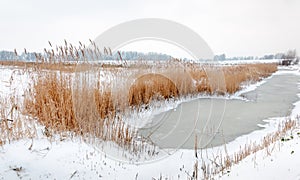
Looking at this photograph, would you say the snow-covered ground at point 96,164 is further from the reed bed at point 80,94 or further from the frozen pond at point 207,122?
the frozen pond at point 207,122

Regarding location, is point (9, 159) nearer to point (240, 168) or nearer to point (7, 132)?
point (7, 132)

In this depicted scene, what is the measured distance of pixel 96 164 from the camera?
8.55 ft

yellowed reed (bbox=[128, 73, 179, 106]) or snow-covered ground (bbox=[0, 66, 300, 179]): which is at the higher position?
yellowed reed (bbox=[128, 73, 179, 106])

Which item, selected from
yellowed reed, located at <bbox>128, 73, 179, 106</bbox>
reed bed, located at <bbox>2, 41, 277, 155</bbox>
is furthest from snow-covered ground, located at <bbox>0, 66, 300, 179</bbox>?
yellowed reed, located at <bbox>128, 73, 179, 106</bbox>

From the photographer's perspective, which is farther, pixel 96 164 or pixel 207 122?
pixel 207 122

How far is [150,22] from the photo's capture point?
4859mm

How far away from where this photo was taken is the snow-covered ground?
2158 millimetres

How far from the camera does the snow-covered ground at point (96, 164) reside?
2.16 metres

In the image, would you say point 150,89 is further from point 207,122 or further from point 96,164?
point 96,164

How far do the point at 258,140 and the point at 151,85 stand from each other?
335cm

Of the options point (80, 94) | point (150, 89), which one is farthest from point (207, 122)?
point (80, 94)

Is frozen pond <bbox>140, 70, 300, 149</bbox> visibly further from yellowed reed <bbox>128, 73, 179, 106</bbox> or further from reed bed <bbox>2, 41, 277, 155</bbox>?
reed bed <bbox>2, 41, 277, 155</bbox>

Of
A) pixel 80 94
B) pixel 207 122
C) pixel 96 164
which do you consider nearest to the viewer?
pixel 96 164

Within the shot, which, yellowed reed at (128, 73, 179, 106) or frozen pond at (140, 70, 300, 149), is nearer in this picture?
frozen pond at (140, 70, 300, 149)
